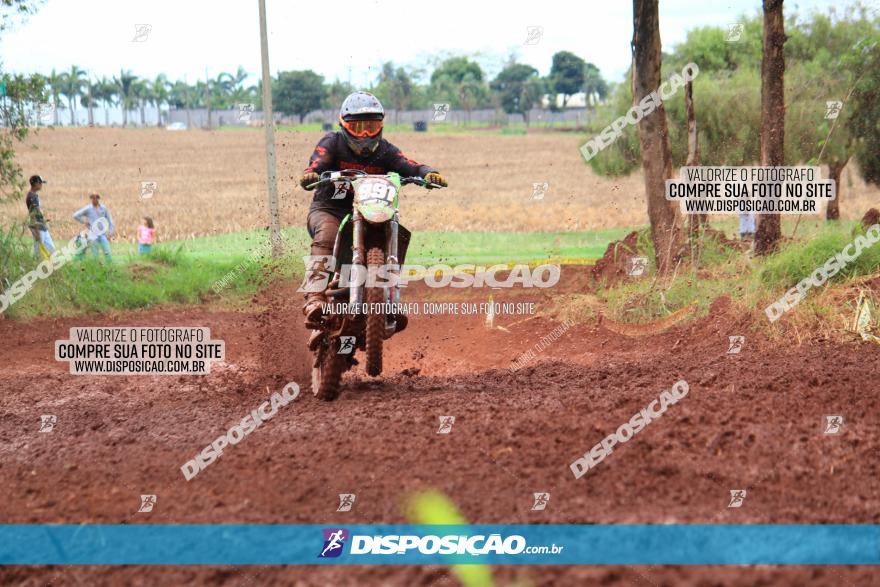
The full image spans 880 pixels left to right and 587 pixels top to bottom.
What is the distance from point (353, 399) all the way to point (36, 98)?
955cm

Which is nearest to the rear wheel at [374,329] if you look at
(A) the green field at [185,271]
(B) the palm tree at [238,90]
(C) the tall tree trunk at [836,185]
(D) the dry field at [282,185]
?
(A) the green field at [185,271]

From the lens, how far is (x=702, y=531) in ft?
15.5

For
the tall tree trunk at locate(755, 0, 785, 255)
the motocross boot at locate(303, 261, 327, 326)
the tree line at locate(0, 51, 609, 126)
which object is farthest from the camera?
the tree line at locate(0, 51, 609, 126)

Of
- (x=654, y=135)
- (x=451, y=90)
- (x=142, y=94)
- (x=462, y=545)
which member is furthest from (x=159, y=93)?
(x=462, y=545)

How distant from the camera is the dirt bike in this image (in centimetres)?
775

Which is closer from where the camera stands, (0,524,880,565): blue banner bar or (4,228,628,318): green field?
(0,524,880,565): blue banner bar

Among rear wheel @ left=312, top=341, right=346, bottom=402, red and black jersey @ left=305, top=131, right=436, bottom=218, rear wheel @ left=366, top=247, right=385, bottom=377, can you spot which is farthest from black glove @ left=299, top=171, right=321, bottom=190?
rear wheel @ left=312, top=341, right=346, bottom=402

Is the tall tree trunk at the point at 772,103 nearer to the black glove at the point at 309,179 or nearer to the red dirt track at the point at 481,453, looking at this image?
the red dirt track at the point at 481,453

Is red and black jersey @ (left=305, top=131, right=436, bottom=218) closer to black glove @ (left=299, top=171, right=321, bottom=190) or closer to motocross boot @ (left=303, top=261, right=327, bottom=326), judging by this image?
black glove @ (left=299, top=171, right=321, bottom=190)

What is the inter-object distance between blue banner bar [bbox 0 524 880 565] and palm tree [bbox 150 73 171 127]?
72.3 m

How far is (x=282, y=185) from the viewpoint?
2358cm

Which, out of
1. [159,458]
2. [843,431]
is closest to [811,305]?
[843,431]

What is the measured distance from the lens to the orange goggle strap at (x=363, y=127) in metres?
8.67

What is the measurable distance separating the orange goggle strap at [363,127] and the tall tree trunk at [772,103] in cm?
630
